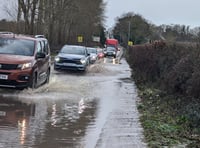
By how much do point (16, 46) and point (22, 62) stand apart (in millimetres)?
1414

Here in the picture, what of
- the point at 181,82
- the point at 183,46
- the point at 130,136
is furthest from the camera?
the point at 183,46

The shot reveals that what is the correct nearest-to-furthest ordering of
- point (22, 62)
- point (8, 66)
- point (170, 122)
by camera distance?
point (170, 122) < point (8, 66) < point (22, 62)

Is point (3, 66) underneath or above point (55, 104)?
above

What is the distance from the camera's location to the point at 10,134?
843 cm

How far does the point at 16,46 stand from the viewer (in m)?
15.8

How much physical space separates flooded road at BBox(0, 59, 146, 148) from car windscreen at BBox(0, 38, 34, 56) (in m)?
1.24

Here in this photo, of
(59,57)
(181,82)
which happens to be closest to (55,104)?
(181,82)

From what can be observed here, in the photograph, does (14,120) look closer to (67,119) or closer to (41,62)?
(67,119)

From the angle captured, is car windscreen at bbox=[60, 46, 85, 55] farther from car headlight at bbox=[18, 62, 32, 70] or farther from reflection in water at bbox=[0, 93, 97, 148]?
reflection in water at bbox=[0, 93, 97, 148]

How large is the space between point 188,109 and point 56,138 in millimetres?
3210

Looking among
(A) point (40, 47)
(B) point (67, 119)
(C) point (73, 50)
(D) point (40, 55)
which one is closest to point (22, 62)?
(D) point (40, 55)

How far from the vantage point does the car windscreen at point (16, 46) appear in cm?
1558

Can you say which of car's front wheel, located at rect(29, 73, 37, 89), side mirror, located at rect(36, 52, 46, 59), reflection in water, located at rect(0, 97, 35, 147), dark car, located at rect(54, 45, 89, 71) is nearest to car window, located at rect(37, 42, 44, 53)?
side mirror, located at rect(36, 52, 46, 59)

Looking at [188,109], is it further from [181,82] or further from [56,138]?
[56,138]
